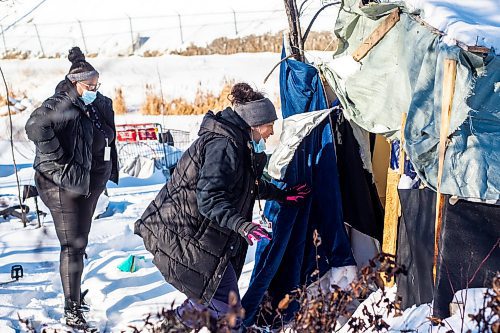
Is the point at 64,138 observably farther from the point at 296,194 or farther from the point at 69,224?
the point at 296,194

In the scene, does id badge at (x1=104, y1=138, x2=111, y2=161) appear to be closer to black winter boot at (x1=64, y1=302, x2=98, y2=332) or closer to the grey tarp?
black winter boot at (x1=64, y1=302, x2=98, y2=332)

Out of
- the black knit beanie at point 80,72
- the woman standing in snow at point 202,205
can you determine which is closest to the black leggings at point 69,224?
the black knit beanie at point 80,72

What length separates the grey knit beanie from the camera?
3.67 m

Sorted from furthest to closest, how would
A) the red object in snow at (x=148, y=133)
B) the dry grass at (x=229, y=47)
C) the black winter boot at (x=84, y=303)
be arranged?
the dry grass at (x=229, y=47), the red object in snow at (x=148, y=133), the black winter boot at (x=84, y=303)

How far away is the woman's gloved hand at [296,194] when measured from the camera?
429 cm

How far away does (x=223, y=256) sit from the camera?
367 cm

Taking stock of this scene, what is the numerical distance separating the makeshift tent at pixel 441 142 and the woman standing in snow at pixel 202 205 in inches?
30.8

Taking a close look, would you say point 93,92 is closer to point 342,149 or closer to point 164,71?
point 342,149

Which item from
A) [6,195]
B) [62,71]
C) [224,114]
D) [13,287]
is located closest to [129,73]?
[62,71]

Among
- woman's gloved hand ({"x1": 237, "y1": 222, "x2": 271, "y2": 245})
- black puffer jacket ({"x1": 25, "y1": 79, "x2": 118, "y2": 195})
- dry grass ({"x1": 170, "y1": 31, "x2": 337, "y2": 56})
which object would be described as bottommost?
dry grass ({"x1": 170, "y1": 31, "x2": 337, "y2": 56})

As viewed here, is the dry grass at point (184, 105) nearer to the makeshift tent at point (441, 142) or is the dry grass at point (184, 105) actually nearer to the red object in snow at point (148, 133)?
the red object in snow at point (148, 133)

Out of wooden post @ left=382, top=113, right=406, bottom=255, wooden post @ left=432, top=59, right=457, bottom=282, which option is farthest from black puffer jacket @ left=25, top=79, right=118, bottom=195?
wooden post @ left=432, top=59, right=457, bottom=282

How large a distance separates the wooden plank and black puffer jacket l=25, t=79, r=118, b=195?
1841 mm

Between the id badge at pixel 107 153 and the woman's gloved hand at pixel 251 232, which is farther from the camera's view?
the id badge at pixel 107 153
